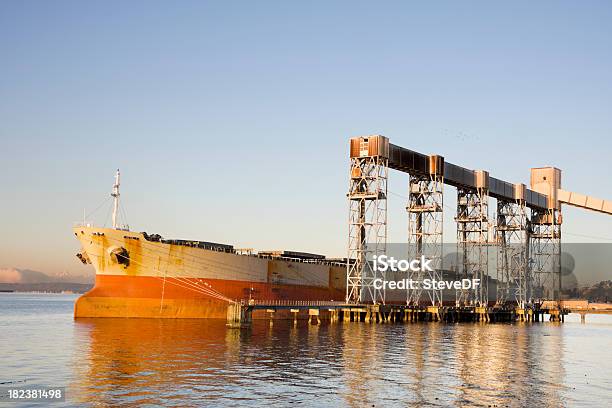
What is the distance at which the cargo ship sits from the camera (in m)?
70.8

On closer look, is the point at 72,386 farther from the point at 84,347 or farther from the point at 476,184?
the point at 476,184

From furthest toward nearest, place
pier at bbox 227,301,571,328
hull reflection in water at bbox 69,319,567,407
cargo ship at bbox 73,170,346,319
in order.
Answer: cargo ship at bbox 73,170,346,319 → pier at bbox 227,301,571,328 → hull reflection in water at bbox 69,319,567,407

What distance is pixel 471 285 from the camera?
101 m

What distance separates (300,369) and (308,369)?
1.50 feet

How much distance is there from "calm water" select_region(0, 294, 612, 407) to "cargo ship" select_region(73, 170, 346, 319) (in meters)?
12.3

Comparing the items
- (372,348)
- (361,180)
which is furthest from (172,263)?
(372,348)

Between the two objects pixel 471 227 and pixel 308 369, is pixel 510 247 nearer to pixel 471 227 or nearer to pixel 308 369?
pixel 471 227

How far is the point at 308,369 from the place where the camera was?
35.9 metres

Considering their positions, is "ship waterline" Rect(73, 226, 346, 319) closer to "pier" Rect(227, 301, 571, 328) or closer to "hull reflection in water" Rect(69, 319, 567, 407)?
"pier" Rect(227, 301, 571, 328)

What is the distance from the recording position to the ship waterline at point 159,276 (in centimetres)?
7081

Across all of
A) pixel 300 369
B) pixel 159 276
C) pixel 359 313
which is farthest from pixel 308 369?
pixel 359 313

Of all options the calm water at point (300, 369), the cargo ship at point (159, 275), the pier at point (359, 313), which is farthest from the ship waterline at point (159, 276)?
the calm water at point (300, 369)

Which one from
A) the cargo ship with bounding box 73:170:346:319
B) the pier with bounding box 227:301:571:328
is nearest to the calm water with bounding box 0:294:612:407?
the pier with bounding box 227:301:571:328

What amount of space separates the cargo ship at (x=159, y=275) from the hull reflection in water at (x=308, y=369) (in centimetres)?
1174
